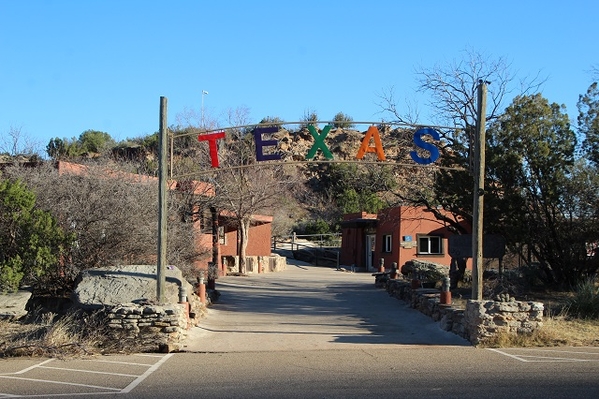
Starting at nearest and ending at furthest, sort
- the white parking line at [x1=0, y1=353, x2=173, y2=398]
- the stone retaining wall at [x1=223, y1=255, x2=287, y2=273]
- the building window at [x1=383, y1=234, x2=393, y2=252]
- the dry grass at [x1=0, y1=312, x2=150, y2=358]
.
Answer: the white parking line at [x1=0, y1=353, x2=173, y2=398] < the dry grass at [x1=0, y1=312, x2=150, y2=358] < the stone retaining wall at [x1=223, y1=255, x2=287, y2=273] < the building window at [x1=383, y1=234, x2=393, y2=252]

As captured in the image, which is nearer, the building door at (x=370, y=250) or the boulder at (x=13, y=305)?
the boulder at (x=13, y=305)

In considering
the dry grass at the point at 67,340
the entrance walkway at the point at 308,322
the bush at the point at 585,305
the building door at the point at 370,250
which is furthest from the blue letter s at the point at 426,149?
the building door at the point at 370,250

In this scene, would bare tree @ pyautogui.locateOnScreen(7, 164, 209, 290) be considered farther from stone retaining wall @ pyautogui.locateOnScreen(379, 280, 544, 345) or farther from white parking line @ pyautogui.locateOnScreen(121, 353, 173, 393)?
stone retaining wall @ pyautogui.locateOnScreen(379, 280, 544, 345)

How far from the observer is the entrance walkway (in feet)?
41.7

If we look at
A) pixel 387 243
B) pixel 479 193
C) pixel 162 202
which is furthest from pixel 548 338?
pixel 387 243

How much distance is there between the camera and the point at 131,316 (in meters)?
12.2

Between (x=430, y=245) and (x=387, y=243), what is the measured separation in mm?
2698

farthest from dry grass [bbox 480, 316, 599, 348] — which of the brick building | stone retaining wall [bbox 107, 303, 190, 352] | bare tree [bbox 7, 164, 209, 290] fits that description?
the brick building

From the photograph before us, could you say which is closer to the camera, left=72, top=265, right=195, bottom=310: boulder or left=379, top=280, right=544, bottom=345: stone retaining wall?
left=379, top=280, right=544, bottom=345: stone retaining wall

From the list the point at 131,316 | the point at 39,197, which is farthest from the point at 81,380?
the point at 39,197

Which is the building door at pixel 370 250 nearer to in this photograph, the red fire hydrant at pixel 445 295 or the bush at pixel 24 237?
the red fire hydrant at pixel 445 295

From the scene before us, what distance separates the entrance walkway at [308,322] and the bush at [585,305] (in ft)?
10.8

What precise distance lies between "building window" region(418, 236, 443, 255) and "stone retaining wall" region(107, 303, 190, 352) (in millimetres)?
23934

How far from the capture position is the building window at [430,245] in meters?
34.7
